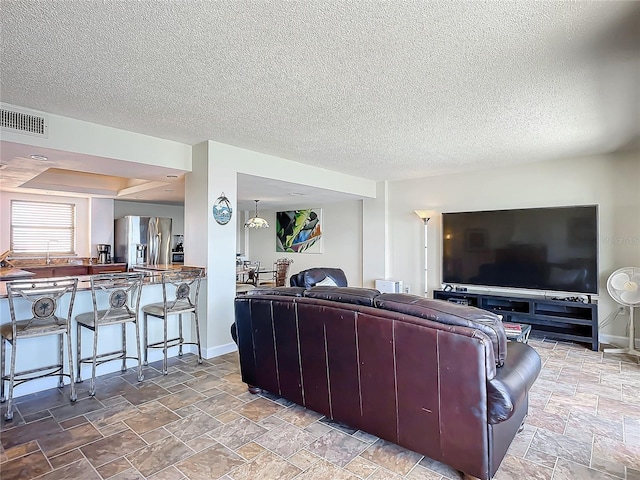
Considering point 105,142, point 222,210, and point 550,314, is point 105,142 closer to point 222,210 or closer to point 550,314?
point 222,210

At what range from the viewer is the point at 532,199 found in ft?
17.2

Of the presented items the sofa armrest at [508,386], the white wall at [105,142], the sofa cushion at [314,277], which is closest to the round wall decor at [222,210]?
the white wall at [105,142]

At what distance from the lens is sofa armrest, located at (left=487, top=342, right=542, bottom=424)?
1.73m

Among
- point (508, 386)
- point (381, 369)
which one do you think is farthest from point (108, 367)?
point (508, 386)

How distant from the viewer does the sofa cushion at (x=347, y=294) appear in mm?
→ 2223

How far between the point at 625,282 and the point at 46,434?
575 cm

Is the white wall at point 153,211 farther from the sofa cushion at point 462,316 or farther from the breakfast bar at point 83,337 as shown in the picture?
the sofa cushion at point 462,316

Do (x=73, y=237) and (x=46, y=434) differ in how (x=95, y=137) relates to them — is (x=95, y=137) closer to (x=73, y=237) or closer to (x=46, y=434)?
(x=46, y=434)

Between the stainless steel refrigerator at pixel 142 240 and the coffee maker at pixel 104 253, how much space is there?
0.18 meters

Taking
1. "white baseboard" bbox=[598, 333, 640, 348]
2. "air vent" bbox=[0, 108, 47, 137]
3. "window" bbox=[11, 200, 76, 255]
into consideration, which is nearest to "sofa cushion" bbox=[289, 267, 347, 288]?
"air vent" bbox=[0, 108, 47, 137]

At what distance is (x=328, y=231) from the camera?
320 inches

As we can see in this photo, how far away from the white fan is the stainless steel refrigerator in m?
7.30

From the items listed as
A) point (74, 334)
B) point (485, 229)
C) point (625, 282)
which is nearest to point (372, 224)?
point (485, 229)

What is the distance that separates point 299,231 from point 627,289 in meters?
6.19
